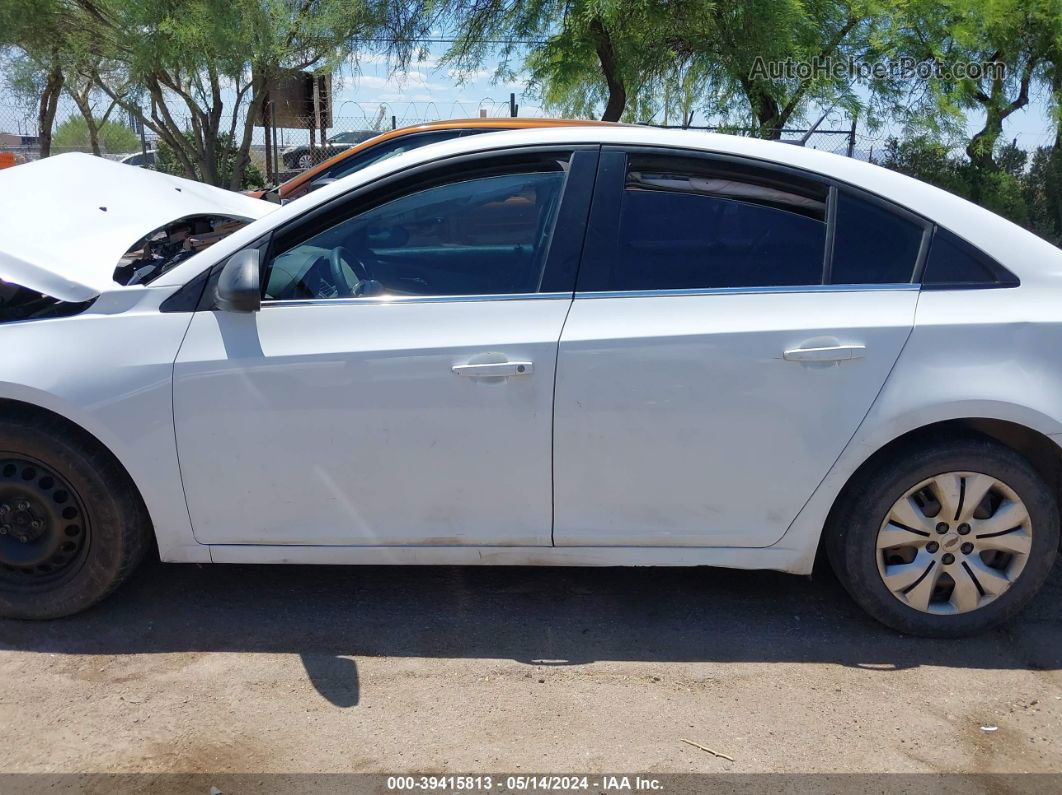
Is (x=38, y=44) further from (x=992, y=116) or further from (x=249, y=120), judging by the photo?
(x=992, y=116)

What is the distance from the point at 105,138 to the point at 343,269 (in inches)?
1031

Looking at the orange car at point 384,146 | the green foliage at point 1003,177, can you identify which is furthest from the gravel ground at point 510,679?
the green foliage at point 1003,177

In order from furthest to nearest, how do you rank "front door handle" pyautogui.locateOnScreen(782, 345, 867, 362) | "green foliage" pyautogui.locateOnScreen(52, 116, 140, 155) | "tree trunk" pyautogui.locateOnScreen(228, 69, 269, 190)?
"green foliage" pyautogui.locateOnScreen(52, 116, 140, 155) < "tree trunk" pyautogui.locateOnScreen(228, 69, 269, 190) < "front door handle" pyautogui.locateOnScreen(782, 345, 867, 362)

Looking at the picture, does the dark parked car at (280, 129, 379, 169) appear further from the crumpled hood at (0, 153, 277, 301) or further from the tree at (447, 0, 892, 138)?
the crumpled hood at (0, 153, 277, 301)

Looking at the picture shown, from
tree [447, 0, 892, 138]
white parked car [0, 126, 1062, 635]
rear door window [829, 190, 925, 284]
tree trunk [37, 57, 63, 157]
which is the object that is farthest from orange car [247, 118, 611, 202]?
tree trunk [37, 57, 63, 157]

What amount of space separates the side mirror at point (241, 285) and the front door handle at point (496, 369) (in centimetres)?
74

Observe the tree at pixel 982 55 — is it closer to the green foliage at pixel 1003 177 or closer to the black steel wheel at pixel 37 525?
the green foliage at pixel 1003 177

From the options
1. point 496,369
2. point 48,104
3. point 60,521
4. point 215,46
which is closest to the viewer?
point 496,369

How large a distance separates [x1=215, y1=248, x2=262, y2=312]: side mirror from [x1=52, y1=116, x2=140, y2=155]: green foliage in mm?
22385

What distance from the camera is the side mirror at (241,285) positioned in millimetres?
3191

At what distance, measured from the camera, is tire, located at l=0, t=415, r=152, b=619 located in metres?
3.32

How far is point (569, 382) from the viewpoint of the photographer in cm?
317

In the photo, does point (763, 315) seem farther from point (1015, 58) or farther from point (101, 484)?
point (1015, 58)

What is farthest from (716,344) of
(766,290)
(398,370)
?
(398,370)
